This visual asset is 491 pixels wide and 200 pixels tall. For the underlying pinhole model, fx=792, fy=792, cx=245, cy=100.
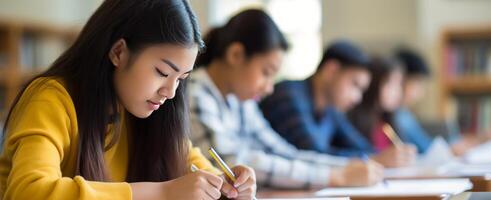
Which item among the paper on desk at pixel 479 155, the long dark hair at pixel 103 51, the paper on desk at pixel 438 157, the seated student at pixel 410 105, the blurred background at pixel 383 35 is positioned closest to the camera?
the long dark hair at pixel 103 51

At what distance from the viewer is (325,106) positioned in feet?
9.83

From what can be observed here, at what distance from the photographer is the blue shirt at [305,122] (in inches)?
106

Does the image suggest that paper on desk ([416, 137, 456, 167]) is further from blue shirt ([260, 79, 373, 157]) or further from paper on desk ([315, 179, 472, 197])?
paper on desk ([315, 179, 472, 197])

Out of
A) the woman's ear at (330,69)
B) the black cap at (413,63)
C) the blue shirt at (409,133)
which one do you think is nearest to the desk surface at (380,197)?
the woman's ear at (330,69)

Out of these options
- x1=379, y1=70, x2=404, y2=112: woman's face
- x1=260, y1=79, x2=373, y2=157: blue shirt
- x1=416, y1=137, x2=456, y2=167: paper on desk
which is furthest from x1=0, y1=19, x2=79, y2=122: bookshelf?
x1=416, y1=137, x2=456, y2=167: paper on desk

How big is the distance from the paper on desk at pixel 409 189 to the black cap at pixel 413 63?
2331mm

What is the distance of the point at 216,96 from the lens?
2074mm

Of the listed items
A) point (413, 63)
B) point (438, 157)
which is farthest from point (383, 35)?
point (438, 157)

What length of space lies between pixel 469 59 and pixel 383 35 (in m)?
0.55

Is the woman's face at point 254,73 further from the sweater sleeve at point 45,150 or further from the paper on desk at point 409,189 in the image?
the sweater sleeve at point 45,150

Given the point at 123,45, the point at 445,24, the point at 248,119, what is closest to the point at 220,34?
the point at 248,119

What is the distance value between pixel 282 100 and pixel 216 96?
706 millimetres

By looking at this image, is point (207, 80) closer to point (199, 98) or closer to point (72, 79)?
point (199, 98)

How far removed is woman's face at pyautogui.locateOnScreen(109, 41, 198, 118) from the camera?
1265 millimetres
